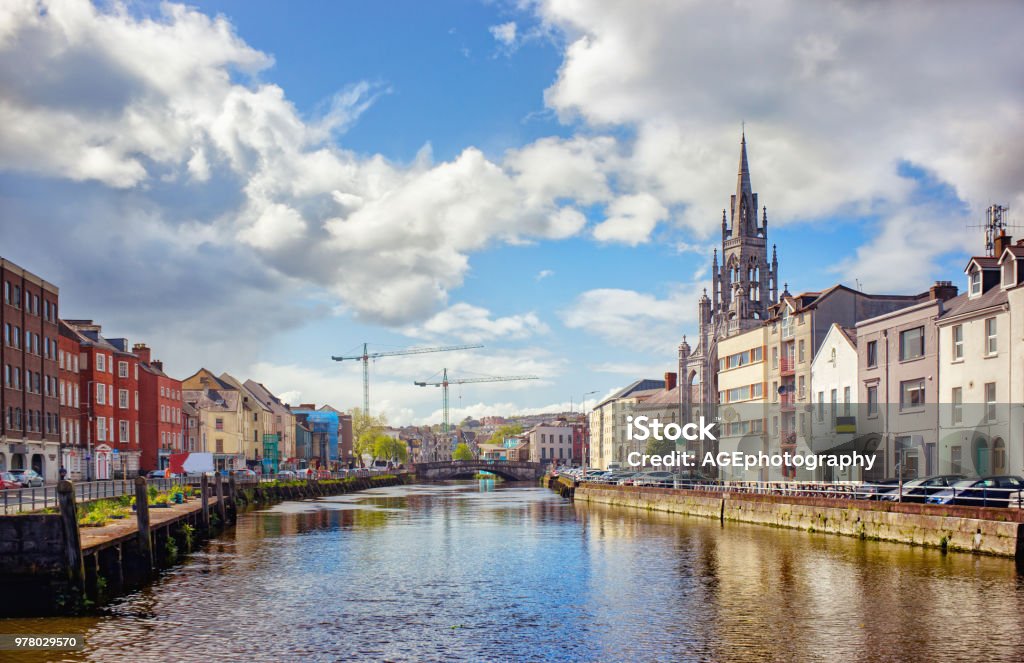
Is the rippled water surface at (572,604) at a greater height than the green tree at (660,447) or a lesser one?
greater

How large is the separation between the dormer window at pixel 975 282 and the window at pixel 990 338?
3002mm

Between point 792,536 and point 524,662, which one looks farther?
point 792,536

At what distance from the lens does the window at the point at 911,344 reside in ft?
187

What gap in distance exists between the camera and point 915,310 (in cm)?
5753

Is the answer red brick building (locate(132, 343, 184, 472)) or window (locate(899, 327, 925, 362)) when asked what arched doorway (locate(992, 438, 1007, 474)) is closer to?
window (locate(899, 327, 925, 362))

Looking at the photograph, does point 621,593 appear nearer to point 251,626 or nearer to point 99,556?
point 251,626

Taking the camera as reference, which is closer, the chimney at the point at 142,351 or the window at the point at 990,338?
the window at the point at 990,338

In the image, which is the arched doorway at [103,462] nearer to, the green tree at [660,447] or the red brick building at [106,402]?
the red brick building at [106,402]

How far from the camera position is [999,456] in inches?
1950

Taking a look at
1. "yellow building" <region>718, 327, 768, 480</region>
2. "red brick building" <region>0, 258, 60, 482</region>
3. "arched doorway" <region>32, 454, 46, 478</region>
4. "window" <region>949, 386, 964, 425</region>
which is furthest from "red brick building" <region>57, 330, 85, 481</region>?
"window" <region>949, 386, 964, 425</region>

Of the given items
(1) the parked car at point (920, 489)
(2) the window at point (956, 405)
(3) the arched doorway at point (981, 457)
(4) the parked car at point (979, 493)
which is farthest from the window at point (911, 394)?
(4) the parked car at point (979, 493)

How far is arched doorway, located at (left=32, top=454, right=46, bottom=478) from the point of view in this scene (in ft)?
245

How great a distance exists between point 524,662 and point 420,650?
2756 mm

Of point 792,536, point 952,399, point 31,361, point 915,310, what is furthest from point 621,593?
point 31,361
